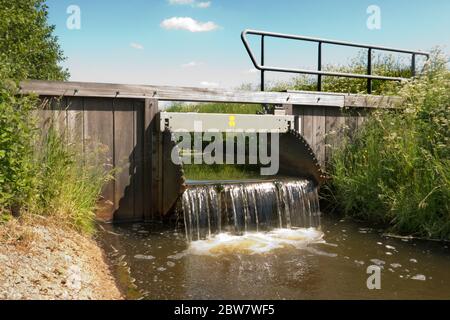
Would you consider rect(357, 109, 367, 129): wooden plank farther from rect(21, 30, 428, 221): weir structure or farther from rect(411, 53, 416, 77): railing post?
rect(411, 53, 416, 77): railing post

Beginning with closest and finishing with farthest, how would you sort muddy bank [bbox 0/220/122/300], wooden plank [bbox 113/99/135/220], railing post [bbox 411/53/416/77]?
1. muddy bank [bbox 0/220/122/300]
2. wooden plank [bbox 113/99/135/220]
3. railing post [bbox 411/53/416/77]

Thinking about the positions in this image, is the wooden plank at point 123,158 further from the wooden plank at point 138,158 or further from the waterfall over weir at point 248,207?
the waterfall over weir at point 248,207

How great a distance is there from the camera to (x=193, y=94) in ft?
24.1

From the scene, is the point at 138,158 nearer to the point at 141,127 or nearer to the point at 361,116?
Answer: the point at 141,127

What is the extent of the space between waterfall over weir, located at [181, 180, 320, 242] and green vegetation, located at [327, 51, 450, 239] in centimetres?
81

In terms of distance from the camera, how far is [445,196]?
20.9 feet

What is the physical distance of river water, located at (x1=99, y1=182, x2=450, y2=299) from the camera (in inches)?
176

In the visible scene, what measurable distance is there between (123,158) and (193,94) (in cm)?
155

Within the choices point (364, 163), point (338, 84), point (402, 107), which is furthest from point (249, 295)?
point (338, 84)

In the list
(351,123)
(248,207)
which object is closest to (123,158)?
(248,207)

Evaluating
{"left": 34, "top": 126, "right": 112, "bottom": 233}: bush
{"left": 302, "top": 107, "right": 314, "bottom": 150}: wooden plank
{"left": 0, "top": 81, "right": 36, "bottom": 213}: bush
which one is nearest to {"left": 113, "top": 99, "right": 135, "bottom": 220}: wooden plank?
{"left": 34, "top": 126, "right": 112, "bottom": 233}: bush

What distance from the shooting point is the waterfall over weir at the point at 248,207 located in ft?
21.6

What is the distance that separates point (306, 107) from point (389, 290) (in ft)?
15.8

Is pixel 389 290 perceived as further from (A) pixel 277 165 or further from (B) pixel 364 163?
(A) pixel 277 165
